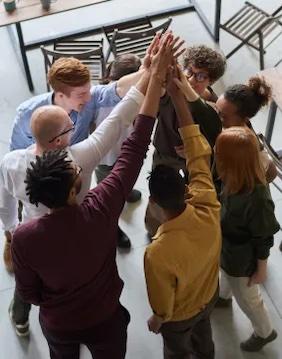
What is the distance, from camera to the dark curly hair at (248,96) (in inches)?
→ 108

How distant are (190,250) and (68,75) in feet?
3.62

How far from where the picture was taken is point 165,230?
210cm

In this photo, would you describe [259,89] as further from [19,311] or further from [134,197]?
[19,311]

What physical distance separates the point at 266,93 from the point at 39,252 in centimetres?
153

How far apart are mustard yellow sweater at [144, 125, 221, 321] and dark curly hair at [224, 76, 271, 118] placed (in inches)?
23.5

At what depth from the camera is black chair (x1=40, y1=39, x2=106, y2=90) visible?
4410 millimetres

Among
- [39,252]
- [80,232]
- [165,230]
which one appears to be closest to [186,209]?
[165,230]

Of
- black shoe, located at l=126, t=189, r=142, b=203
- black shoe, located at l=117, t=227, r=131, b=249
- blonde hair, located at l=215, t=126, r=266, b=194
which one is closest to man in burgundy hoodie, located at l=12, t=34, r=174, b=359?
blonde hair, located at l=215, t=126, r=266, b=194

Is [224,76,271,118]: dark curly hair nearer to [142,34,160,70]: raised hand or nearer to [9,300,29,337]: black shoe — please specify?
[142,34,160,70]: raised hand

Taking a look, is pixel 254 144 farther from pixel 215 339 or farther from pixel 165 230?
pixel 215 339

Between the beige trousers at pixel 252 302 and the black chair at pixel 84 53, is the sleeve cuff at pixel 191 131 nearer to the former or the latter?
the beige trousers at pixel 252 302

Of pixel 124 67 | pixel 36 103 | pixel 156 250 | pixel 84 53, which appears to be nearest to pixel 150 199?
pixel 156 250

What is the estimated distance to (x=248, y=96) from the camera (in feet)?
9.08

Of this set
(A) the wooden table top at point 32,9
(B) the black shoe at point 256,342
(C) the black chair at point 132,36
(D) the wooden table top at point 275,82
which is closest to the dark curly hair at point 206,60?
(D) the wooden table top at point 275,82
